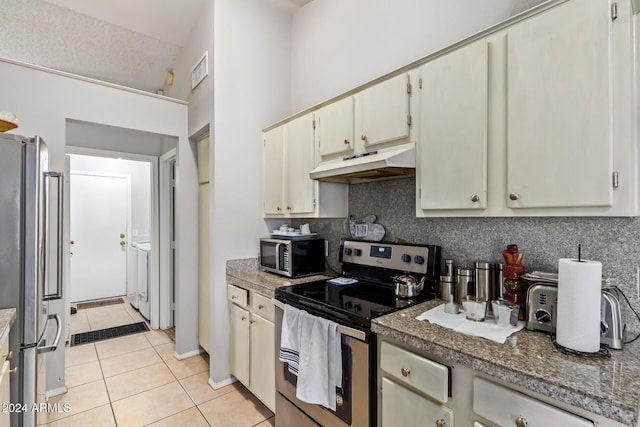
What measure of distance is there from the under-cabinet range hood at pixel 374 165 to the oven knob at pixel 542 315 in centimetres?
85

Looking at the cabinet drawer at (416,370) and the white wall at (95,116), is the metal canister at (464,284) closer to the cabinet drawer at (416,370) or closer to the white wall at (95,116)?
the cabinet drawer at (416,370)

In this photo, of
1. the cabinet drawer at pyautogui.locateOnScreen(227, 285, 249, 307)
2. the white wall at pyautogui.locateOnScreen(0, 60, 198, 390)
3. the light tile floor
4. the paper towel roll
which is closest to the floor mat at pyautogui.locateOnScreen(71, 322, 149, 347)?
the light tile floor

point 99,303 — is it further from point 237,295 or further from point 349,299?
point 349,299

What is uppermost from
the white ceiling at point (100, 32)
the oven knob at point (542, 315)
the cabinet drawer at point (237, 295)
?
the white ceiling at point (100, 32)

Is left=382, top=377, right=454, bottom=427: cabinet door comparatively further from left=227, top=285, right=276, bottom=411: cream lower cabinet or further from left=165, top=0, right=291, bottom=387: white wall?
left=165, top=0, right=291, bottom=387: white wall

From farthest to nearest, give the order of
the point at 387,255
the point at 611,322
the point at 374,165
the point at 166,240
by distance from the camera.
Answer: the point at 166,240
the point at 387,255
the point at 374,165
the point at 611,322

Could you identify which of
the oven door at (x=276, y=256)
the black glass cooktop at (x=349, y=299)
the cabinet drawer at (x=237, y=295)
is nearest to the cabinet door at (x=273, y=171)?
the oven door at (x=276, y=256)

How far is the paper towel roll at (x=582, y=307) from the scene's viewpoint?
998 millimetres

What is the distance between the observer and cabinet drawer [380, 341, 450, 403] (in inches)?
43.3

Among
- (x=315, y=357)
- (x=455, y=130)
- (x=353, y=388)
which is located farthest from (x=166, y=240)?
(x=455, y=130)

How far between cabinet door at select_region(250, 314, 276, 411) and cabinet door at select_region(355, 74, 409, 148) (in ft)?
4.61

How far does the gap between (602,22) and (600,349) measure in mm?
1126

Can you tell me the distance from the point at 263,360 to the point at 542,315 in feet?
5.56

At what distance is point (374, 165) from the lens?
63.9 inches
